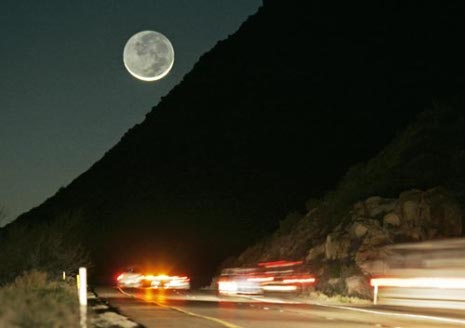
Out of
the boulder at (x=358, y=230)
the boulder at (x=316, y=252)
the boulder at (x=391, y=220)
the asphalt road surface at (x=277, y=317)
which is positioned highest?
the boulder at (x=391, y=220)

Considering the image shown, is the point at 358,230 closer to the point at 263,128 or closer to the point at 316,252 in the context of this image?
the point at 316,252

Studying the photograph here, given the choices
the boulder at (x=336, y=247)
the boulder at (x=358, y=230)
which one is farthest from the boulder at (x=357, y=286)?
the boulder at (x=358, y=230)

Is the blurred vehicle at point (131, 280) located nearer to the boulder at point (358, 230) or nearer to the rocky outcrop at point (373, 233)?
the rocky outcrop at point (373, 233)

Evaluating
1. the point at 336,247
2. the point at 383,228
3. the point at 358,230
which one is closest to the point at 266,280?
the point at 336,247

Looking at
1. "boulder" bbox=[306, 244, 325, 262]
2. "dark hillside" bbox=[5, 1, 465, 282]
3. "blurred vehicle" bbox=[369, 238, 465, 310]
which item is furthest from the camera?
"dark hillside" bbox=[5, 1, 465, 282]

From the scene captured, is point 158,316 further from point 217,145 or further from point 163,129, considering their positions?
point 163,129

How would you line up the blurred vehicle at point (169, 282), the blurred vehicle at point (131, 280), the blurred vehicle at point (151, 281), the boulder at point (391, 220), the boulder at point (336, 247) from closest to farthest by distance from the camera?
1. the boulder at point (391, 220)
2. the boulder at point (336, 247)
3. the blurred vehicle at point (169, 282)
4. the blurred vehicle at point (151, 281)
5. the blurred vehicle at point (131, 280)

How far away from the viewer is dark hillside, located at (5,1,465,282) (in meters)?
111

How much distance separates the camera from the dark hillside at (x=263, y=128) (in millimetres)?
111125

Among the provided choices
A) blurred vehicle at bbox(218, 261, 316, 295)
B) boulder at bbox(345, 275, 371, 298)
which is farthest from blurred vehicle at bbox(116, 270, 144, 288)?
boulder at bbox(345, 275, 371, 298)

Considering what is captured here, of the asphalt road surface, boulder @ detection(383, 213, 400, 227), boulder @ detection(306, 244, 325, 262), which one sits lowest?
the asphalt road surface

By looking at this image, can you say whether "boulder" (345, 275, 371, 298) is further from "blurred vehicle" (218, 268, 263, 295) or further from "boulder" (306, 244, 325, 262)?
"boulder" (306, 244, 325, 262)

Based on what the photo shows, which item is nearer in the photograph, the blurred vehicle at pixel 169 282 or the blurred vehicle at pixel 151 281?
the blurred vehicle at pixel 169 282

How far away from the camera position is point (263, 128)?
5595 inches
